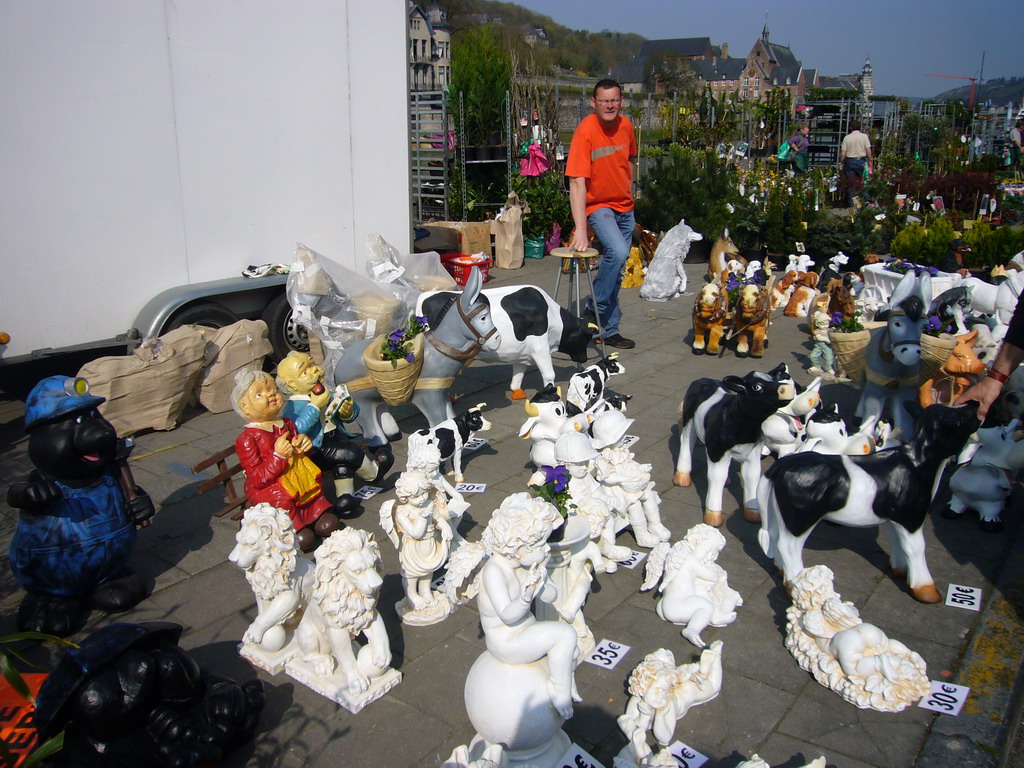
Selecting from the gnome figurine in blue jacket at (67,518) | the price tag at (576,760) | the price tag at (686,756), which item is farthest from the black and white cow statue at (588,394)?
the gnome figurine in blue jacket at (67,518)

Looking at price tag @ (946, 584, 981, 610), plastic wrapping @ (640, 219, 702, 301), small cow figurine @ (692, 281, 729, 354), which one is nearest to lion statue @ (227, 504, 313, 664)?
price tag @ (946, 584, 981, 610)

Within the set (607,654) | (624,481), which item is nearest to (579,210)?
(624,481)

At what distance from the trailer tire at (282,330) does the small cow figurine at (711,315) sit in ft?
14.0

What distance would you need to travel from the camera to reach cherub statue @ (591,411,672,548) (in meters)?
4.36

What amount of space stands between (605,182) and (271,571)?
5950 millimetres

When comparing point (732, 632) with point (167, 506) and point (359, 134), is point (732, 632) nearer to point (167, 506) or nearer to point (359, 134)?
point (167, 506)

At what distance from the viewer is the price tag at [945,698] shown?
317cm

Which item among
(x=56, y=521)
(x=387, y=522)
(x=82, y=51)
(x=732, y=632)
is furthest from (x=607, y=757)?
(x=82, y=51)

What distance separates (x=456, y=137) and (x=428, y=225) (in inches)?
151

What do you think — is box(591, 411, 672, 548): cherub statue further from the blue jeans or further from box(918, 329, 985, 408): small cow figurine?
the blue jeans

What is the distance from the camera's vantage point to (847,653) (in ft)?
10.8

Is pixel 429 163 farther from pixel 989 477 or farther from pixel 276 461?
pixel 989 477

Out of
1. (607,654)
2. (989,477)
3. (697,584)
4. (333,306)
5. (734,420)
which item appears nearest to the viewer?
(607,654)

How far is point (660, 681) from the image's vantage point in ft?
9.61
